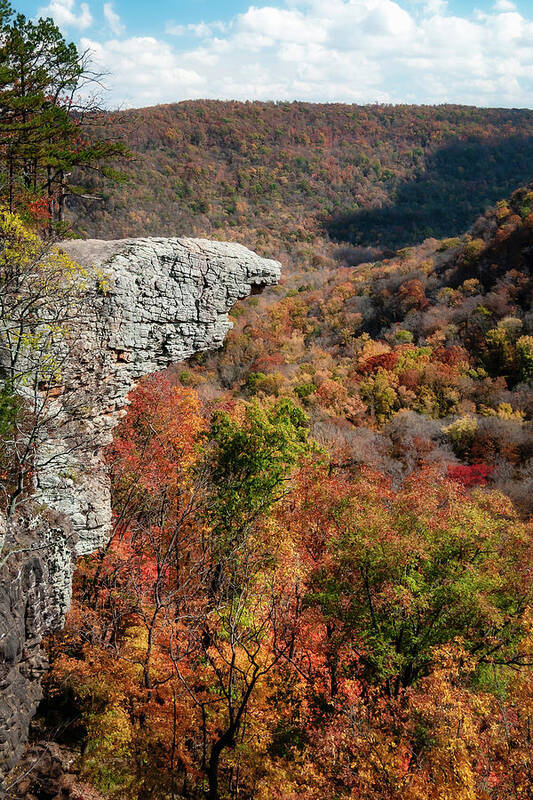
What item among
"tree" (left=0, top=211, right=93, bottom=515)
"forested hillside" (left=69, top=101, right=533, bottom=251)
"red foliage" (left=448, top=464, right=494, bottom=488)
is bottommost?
"red foliage" (left=448, top=464, right=494, bottom=488)

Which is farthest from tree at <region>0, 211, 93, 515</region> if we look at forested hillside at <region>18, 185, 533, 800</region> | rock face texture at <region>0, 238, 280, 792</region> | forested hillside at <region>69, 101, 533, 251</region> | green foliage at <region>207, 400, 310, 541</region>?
forested hillside at <region>69, 101, 533, 251</region>

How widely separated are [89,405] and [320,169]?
79330 millimetres

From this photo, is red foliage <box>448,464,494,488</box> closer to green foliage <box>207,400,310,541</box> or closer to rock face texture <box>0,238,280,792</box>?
green foliage <box>207,400,310,541</box>

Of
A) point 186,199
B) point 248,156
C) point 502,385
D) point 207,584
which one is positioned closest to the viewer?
point 207,584

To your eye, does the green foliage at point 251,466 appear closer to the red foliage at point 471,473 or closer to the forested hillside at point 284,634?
the forested hillside at point 284,634

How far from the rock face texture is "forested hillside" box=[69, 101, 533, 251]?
4094cm

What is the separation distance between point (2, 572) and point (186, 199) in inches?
2251

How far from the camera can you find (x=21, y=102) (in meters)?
9.98

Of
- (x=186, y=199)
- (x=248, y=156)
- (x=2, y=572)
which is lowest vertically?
(x=2, y=572)

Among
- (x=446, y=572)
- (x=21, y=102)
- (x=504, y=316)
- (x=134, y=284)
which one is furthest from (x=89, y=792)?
(x=504, y=316)

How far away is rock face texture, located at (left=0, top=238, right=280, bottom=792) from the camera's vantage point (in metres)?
8.42

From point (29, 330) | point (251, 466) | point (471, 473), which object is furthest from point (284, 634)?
point (471, 473)

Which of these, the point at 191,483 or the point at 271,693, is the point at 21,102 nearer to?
the point at 191,483

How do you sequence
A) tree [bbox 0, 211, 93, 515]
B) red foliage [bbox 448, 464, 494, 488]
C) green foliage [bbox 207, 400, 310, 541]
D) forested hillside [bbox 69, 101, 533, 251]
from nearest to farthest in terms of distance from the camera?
tree [bbox 0, 211, 93, 515], green foliage [bbox 207, 400, 310, 541], red foliage [bbox 448, 464, 494, 488], forested hillside [bbox 69, 101, 533, 251]
